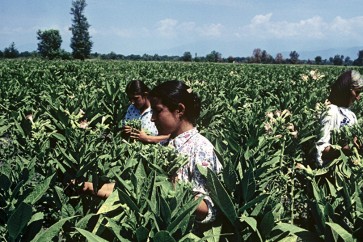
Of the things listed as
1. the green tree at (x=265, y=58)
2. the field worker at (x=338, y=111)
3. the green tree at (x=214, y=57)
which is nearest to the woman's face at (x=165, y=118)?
the field worker at (x=338, y=111)

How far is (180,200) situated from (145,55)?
378 feet

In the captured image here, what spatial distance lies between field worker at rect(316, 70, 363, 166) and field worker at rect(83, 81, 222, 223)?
1.70m

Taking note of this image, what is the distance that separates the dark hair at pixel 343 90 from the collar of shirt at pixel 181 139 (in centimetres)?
214

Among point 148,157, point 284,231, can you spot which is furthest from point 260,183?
point 148,157

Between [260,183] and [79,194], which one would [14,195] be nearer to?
[79,194]

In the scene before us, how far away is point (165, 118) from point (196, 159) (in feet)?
1.23

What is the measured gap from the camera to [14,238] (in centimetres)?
168

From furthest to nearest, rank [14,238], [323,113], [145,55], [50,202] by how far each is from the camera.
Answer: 1. [145,55]
2. [323,113]
3. [50,202]
4. [14,238]

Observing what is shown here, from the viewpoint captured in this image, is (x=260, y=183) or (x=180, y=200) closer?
(x=180, y=200)

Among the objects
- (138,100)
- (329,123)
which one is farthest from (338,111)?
(138,100)

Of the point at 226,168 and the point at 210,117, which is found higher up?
the point at 226,168

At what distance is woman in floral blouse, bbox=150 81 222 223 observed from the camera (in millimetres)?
2410

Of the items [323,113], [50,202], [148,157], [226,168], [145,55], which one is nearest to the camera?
[148,157]

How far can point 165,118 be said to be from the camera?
2.65 m
